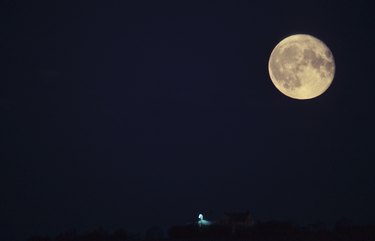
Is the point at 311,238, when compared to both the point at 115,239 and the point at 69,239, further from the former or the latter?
the point at 69,239

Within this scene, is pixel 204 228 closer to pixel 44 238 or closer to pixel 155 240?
pixel 155 240

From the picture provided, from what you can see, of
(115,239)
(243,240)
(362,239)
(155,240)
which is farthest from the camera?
(115,239)

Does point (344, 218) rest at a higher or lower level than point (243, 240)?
higher

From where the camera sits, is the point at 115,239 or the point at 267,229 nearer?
the point at 267,229

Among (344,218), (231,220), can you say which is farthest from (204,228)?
(231,220)

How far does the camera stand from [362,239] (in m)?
28.3

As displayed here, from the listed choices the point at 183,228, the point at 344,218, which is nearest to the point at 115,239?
the point at 183,228

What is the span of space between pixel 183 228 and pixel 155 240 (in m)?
7.25

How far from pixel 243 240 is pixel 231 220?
133 ft

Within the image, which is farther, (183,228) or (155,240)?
(183,228)

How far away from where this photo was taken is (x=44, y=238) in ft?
160

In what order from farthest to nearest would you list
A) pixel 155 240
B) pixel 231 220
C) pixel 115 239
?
pixel 231 220 < pixel 115 239 < pixel 155 240

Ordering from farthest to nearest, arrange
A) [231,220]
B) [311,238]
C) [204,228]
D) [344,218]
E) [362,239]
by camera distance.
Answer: [231,220], [344,218], [204,228], [311,238], [362,239]

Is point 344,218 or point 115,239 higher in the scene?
point 344,218
